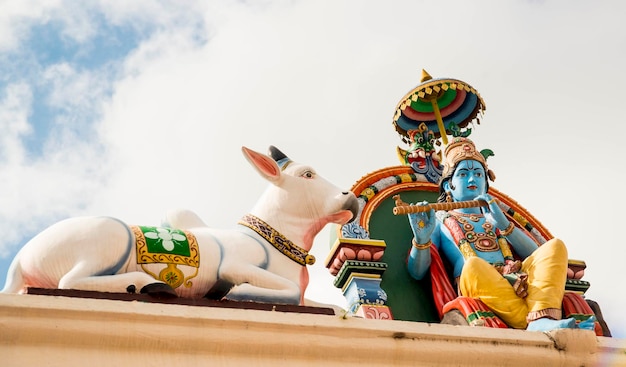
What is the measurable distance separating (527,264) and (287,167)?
77.1 inches

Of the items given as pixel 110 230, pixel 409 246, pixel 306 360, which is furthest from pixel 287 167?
pixel 409 246

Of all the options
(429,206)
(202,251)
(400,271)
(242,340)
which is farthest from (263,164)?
(400,271)

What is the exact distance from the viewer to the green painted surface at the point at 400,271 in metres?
6.29

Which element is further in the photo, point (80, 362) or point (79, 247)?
point (79, 247)

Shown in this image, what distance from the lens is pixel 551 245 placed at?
554 centimetres

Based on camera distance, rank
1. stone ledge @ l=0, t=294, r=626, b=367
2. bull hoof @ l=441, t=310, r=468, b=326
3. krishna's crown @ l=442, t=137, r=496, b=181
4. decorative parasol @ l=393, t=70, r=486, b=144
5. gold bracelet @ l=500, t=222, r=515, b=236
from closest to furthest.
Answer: stone ledge @ l=0, t=294, r=626, b=367, bull hoof @ l=441, t=310, r=468, b=326, gold bracelet @ l=500, t=222, r=515, b=236, krishna's crown @ l=442, t=137, r=496, b=181, decorative parasol @ l=393, t=70, r=486, b=144

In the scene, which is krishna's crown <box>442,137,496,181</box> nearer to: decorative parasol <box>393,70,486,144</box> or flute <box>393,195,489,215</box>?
flute <box>393,195,489,215</box>

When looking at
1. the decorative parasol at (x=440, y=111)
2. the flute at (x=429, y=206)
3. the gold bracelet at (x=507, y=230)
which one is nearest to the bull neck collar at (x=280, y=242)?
the flute at (x=429, y=206)

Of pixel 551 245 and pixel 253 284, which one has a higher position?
pixel 551 245

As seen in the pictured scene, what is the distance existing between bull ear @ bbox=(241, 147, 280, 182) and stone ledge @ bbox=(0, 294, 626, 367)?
4.01 ft

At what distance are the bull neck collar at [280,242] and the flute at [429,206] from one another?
162cm

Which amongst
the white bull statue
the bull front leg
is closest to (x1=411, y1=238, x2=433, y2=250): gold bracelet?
the white bull statue

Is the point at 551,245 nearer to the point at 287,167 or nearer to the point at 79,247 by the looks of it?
the point at 287,167

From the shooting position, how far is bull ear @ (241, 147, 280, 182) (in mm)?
4336
